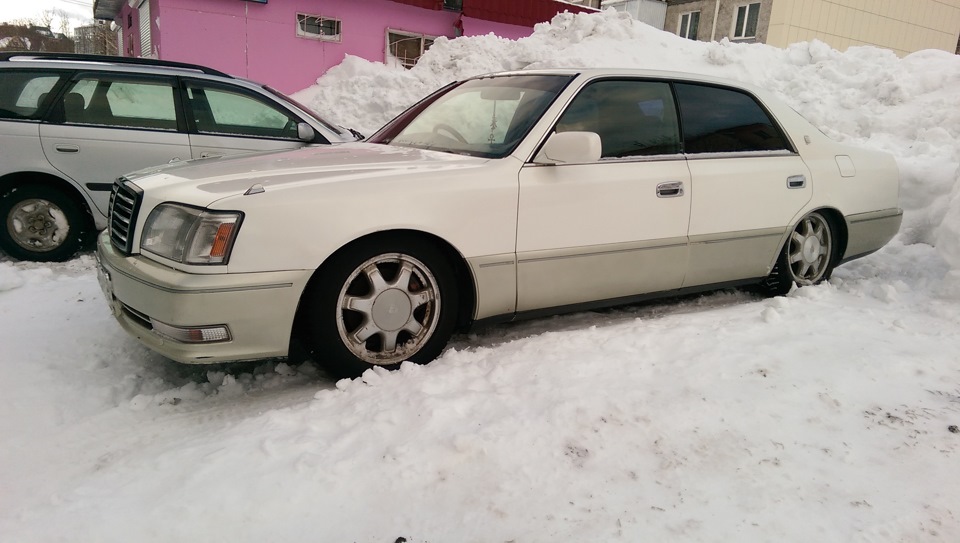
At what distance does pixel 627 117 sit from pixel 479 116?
88cm

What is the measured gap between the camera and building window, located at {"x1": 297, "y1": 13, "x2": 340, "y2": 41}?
536 inches

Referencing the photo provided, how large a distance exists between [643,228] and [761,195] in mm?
1013

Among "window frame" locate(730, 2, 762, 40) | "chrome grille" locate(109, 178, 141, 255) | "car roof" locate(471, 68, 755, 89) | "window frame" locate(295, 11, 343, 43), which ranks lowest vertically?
"chrome grille" locate(109, 178, 141, 255)

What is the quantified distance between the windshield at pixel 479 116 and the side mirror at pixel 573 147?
216 mm

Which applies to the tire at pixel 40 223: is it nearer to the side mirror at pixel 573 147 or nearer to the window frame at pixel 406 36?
the side mirror at pixel 573 147

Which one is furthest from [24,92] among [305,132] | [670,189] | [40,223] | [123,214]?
[670,189]

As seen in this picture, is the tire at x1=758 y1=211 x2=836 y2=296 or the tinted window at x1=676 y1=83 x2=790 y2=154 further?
the tire at x1=758 y1=211 x2=836 y2=296

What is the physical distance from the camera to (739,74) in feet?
38.4

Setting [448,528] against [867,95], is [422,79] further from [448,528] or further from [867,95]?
[448,528]

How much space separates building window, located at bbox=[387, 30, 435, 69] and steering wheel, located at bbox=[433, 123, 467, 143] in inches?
461

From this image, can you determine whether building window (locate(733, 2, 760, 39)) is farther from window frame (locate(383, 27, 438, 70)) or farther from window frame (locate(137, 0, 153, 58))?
window frame (locate(137, 0, 153, 58))

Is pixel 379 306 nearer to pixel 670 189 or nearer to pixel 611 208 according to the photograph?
pixel 611 208

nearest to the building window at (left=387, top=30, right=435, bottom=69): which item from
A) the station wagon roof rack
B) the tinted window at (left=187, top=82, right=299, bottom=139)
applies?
the station wagon roof rack

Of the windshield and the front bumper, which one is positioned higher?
the windshield
